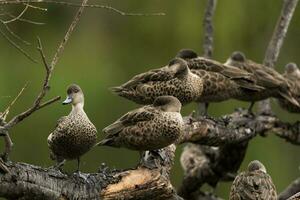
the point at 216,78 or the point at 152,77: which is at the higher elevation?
the point at 152,77

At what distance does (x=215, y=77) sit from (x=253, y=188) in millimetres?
1954

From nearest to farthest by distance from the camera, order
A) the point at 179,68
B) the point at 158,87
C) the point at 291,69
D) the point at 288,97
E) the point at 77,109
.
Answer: the point at 77,109, the point at 158,87, the point at 179,68, the point at 288,97, the point at 291,69

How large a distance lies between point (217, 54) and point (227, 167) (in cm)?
449

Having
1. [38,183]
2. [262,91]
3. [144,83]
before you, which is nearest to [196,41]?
[262,91]

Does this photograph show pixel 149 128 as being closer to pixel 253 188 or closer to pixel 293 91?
pixel 253 188

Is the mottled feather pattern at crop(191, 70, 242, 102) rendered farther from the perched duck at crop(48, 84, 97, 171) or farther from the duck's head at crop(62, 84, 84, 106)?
the perched duck at crop(48, 84, 97, 171)

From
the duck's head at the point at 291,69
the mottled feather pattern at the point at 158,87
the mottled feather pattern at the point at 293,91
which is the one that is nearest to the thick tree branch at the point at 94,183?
the mottled feather pattern at the point at 158,87

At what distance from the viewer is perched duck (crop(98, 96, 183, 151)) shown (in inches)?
264

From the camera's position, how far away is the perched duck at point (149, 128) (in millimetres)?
6695

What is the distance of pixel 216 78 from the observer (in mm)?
8320

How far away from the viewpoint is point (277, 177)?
13.3 m

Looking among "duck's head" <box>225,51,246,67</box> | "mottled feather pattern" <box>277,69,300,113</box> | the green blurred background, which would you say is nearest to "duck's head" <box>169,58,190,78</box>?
"duck's head" <box>225,51,246,67</box>

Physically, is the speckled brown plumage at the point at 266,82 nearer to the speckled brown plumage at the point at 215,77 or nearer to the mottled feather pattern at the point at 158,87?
the speckled brown plumage at the point at 215,77

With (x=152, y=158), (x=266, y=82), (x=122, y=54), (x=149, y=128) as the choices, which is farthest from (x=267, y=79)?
(x=122, y=54)
